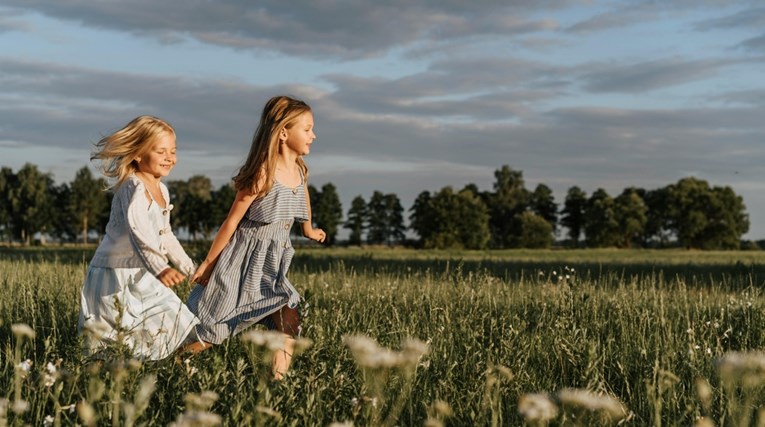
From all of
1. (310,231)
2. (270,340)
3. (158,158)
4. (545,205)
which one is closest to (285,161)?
(310,231)

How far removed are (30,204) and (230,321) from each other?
341 ft

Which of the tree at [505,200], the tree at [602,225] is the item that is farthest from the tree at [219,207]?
the tree at [602,225]

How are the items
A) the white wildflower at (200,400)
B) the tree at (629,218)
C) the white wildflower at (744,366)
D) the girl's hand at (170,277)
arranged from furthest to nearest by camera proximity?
the tree at (629,218), the girl's hand at (170,277), the white wildflower at (200,400), the white wildflower at (744,366)

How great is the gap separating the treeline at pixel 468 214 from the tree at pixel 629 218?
130mm

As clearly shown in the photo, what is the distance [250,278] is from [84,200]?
333 feet

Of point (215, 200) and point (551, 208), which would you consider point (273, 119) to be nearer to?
point (215, 200)

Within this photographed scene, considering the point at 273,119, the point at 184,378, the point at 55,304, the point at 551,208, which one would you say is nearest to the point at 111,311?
the point at 184,378

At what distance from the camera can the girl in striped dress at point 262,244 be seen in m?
5.09

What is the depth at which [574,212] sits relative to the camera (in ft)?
399

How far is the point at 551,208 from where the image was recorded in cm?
12150

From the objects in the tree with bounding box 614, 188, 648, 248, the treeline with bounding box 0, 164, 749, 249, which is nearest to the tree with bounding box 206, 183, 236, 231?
the treeline with bounding box 0, 164, 749, 249

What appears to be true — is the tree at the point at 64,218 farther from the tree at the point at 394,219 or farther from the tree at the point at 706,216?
the tree at the point at 706,216

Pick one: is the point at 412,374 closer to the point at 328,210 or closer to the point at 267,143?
the point at 267,143

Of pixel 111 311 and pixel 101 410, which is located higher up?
pixel 111 311
